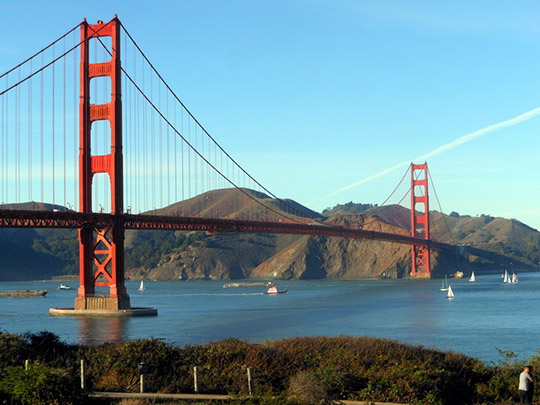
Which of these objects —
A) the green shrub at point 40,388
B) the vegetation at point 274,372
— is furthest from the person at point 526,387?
the green shrub at point 40,388

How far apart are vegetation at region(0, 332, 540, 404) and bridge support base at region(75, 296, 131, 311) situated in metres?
A: 34.3

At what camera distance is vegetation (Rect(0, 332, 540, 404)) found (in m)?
18.1

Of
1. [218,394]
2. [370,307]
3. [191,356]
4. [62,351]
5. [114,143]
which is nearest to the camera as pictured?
[218,394]

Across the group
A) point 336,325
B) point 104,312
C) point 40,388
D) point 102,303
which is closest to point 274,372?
point 40,388

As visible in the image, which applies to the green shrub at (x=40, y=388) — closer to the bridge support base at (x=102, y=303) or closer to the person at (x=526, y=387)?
the person at (x=526, y=387)

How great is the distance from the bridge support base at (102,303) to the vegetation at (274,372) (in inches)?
1350

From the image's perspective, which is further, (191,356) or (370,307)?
(370,307)

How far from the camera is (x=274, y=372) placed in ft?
70.7

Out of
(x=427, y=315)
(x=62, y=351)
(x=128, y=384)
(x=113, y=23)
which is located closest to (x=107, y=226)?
(x=113, y=23)

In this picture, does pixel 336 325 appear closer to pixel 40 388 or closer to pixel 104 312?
pixel 104 312

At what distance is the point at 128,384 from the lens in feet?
66.7

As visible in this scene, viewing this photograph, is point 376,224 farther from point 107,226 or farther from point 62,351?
point 62,351

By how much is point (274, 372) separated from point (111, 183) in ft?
135

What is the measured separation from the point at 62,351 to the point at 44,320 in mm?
37241
